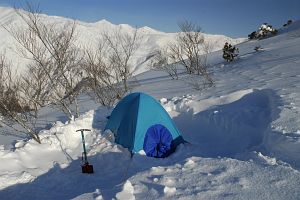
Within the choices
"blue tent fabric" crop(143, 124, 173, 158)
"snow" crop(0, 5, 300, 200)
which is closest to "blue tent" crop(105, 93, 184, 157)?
"blue tent fabric" crop(143, 124, 173, 158)

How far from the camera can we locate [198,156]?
29.0 feet

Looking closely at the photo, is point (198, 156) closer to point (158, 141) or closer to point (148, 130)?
point (158, 141)

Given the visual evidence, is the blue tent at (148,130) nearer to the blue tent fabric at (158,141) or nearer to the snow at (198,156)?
the blue tent fabric at (158,141)

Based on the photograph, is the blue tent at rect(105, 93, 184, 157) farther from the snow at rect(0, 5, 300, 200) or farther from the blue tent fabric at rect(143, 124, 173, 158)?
the snow at rect(0, 5, 300, 200)

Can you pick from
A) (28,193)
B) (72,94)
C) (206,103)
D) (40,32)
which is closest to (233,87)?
(206,103)

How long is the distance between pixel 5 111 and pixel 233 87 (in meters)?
7.82

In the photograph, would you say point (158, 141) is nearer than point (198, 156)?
No

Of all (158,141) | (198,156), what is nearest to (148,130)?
(158,141)

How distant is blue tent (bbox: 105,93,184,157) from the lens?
353 inches

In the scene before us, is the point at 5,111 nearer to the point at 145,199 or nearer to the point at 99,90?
the point at 99,90

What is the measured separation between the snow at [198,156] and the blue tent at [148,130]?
0.88ft

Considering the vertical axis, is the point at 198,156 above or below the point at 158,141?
below

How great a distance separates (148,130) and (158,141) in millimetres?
386

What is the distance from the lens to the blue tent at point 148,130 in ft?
29.5
